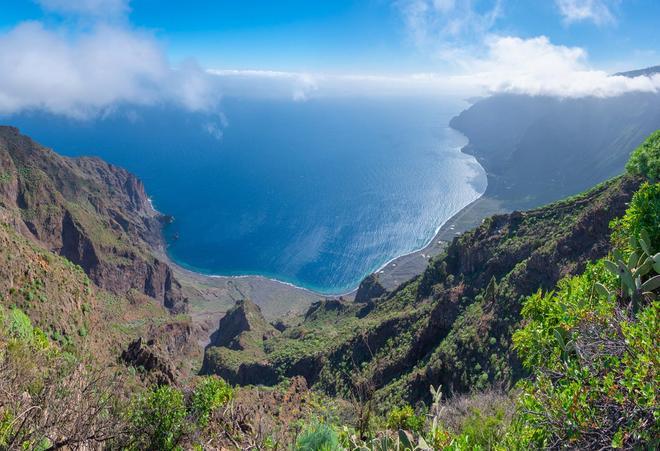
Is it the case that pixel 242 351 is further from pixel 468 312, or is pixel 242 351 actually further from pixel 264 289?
pixel 264 289

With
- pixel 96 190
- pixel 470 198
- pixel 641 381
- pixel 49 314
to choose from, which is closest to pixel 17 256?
pixel 49 314

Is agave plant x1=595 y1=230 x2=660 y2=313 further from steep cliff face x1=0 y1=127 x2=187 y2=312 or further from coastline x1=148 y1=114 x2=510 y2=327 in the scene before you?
coastline x1=148 y1=114 x2=510 y2=327

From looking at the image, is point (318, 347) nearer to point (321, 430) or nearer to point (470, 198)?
point (321, 430)

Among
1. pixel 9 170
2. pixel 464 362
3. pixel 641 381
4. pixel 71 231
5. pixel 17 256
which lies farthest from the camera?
pixel 71 231

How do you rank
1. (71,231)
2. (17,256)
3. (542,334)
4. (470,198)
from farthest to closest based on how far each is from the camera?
1. (470,198)
2. (71,231)
3. (17,256)
4. (542,334)

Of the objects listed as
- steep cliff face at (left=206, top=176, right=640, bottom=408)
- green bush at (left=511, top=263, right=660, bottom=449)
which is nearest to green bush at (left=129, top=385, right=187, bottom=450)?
steep cliff face at (left=206, top=176, right=640, bottom=408)

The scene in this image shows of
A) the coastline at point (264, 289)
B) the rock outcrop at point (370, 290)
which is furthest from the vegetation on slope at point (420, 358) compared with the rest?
the coastline at point (264, 289)

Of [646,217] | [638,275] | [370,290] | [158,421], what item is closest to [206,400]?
[158,421]
